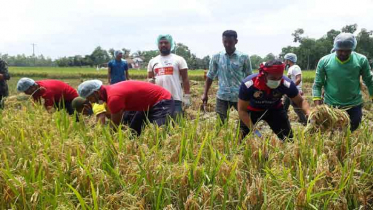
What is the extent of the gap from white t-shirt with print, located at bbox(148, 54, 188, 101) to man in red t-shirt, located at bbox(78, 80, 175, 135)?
19.9 inches

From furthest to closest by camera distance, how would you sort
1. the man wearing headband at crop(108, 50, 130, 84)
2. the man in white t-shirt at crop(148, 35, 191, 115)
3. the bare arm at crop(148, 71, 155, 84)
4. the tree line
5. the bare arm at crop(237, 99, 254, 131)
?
the tree line < the man wearing headband at crop(108, 50, 130, 84) < the bare arm at crop(148, 71, 155, 84) < the man in white t-shirt at crop(148, 35, 191, 115) < the bare arm at crop(237, 99, 254, 131)

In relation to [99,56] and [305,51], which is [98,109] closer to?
[305,51]

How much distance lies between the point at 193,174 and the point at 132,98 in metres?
1.74

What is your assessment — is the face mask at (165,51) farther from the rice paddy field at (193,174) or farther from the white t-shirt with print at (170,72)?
the rice paddy field at (193,174)

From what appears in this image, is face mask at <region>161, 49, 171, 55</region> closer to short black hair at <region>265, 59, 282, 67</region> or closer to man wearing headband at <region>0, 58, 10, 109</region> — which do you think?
short black hair at <region>265, 59, 282, 67</region>

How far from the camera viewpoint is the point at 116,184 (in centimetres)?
201

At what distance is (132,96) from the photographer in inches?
137

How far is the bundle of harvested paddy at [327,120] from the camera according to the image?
2.55 m

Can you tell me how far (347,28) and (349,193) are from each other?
6176 cm

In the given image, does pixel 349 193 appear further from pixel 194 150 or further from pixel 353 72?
pixel 353 72

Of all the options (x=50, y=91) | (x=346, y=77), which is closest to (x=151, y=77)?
(x=50, y=91)

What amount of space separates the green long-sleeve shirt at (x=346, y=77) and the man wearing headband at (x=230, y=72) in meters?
0.98

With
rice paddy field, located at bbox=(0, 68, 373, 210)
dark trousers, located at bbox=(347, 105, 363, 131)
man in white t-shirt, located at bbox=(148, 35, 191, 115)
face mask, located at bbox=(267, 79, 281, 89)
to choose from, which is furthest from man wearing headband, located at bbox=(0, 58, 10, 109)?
dark trousers, located at bbox=(347, 105, 363, 131)

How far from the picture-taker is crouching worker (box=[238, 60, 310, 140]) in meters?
2.97
